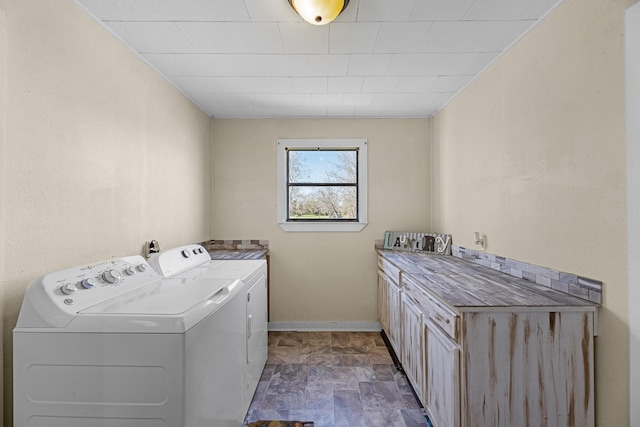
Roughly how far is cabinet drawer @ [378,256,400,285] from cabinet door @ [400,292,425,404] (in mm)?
194

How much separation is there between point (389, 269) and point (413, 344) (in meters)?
0.80

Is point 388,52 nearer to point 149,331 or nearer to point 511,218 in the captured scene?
point 511,218

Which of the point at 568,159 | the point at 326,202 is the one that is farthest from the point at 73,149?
the point at 568,159

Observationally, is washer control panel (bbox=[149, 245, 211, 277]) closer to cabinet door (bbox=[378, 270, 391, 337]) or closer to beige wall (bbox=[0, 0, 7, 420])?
beige wall (bbox=[0, 0, 7, 420])

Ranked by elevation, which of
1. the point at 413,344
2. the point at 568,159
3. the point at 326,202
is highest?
the point at 568,159

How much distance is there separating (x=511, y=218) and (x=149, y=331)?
209 centimetres

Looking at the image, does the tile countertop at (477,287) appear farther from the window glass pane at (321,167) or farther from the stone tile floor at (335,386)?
the window glass pane at (321,167)

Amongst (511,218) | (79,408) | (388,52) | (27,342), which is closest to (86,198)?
(27,342)

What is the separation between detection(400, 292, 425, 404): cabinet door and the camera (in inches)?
77.4

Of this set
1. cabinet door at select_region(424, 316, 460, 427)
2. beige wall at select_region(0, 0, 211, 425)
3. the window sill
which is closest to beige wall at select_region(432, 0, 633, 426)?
cabinet door at select_region(424, 316, 460, 427)

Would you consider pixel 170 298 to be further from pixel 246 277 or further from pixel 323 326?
pixel 323 326

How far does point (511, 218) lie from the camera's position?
199 cm

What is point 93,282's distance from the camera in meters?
1.40

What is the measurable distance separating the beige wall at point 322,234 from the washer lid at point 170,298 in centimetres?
165
